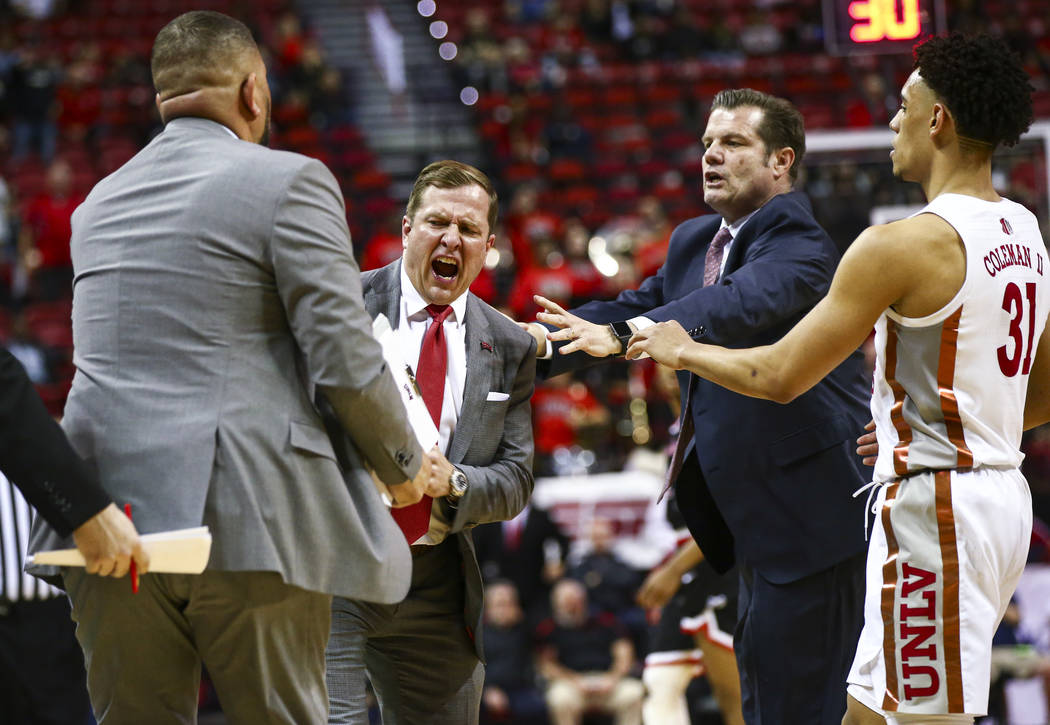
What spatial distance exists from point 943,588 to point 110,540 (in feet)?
6.19

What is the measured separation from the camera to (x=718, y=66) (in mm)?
16297

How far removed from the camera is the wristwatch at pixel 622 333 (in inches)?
142

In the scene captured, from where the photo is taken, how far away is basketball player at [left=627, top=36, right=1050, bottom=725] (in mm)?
2846

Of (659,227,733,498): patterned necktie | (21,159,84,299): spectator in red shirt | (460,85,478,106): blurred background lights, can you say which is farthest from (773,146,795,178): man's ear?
(460,85,478,106): blurred background lights

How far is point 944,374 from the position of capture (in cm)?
289

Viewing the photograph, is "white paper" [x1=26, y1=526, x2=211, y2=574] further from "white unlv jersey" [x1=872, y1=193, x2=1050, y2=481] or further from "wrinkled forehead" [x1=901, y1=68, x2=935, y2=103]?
"wrinkled forehead" [x1=901, y1=68, x2=935, y2=103]

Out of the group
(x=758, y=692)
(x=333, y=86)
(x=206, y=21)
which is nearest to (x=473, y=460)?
(x=758, y=692)

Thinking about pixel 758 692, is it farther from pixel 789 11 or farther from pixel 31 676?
pixel 789 11

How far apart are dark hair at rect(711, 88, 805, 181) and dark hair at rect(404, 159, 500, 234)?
36.1 inches

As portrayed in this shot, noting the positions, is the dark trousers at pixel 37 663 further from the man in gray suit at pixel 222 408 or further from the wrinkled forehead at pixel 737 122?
the wrinkled forehead at pixel 737 122

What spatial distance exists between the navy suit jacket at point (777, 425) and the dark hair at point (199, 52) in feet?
5.00

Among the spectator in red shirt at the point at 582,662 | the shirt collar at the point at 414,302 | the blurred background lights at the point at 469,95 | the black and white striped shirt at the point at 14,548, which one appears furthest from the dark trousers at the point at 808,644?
the blurred background lights at the point at 469,95

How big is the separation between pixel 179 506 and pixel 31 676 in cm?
367

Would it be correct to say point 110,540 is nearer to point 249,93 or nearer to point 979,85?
point 249,93
